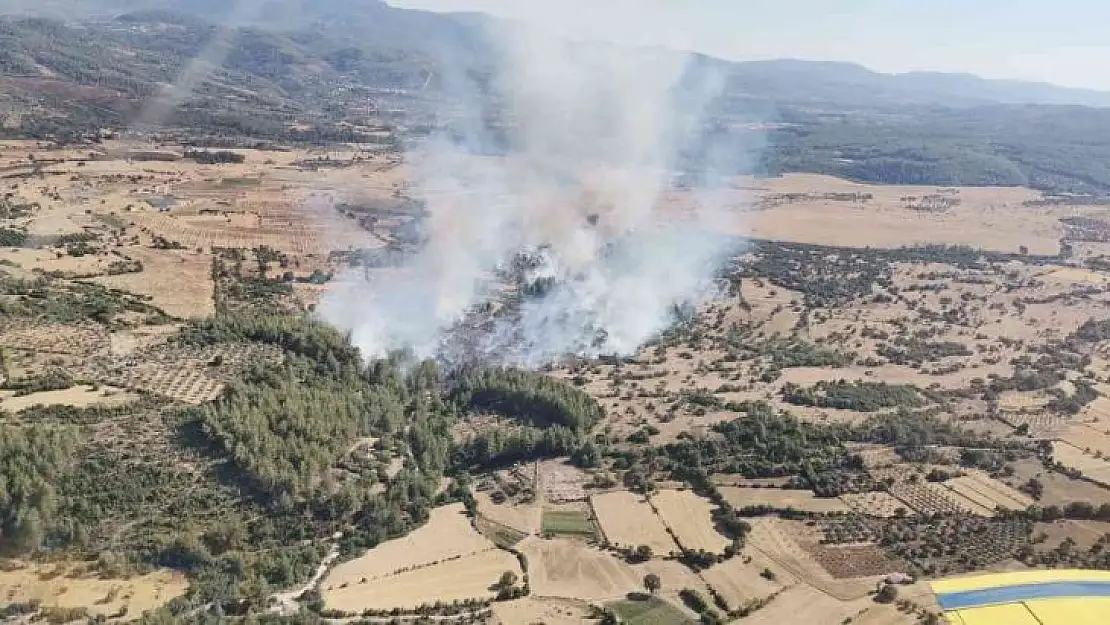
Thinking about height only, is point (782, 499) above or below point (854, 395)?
below

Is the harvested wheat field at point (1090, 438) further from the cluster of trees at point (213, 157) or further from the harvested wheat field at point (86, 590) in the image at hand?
the cluster of trees at point (213, 157)

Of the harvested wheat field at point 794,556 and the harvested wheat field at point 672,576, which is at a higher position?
the harvested wheat field at point 794,556

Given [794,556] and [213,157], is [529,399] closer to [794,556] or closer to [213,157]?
[794,556]

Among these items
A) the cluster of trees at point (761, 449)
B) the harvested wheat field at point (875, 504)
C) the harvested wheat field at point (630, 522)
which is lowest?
the harvested wheat field at point (630, 522)

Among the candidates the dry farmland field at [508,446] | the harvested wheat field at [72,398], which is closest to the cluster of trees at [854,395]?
the dry farmland field at [508,446]

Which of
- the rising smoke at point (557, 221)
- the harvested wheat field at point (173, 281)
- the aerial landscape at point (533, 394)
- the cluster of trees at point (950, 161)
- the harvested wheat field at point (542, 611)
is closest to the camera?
the harvested wheat field at point (542, 611)

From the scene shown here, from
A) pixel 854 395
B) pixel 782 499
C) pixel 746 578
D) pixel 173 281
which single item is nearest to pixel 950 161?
pixel 854 395
